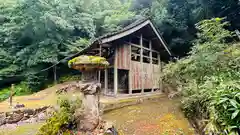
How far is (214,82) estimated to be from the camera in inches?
183

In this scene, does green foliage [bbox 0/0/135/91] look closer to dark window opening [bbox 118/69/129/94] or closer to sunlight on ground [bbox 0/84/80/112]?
sunlight on ground [bbox 0/84/80/112]

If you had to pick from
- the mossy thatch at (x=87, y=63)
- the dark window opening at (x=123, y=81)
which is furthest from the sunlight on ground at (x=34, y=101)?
the mossy thatch at (x=87, y=63)

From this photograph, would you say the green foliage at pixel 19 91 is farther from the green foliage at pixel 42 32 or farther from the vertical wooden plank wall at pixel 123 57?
the vertical wooden plank wall at pixel 123 57

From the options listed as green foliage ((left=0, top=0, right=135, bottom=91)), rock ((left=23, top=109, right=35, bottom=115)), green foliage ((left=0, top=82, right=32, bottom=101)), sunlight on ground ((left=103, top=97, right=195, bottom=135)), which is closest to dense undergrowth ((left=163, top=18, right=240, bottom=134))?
sunlight on ground ((left=103, top=97, right=195, bottom=135))

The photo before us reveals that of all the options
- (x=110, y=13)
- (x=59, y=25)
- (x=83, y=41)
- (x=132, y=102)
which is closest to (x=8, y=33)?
(x=59, y=25)

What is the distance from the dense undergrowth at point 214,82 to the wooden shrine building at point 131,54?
3.00 meters

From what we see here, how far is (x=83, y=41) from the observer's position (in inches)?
539

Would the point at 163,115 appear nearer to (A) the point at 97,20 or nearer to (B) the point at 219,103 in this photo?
(B) the point at 219,103

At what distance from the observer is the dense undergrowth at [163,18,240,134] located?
3.49 m

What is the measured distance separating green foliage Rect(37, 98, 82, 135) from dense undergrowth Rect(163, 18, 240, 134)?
11.5 ft

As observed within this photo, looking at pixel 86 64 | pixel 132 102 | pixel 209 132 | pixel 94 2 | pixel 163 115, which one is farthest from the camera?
pixel 94 2

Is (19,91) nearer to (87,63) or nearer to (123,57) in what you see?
(123,57)

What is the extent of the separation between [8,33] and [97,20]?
28.0 ft

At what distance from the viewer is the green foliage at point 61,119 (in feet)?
12.8
